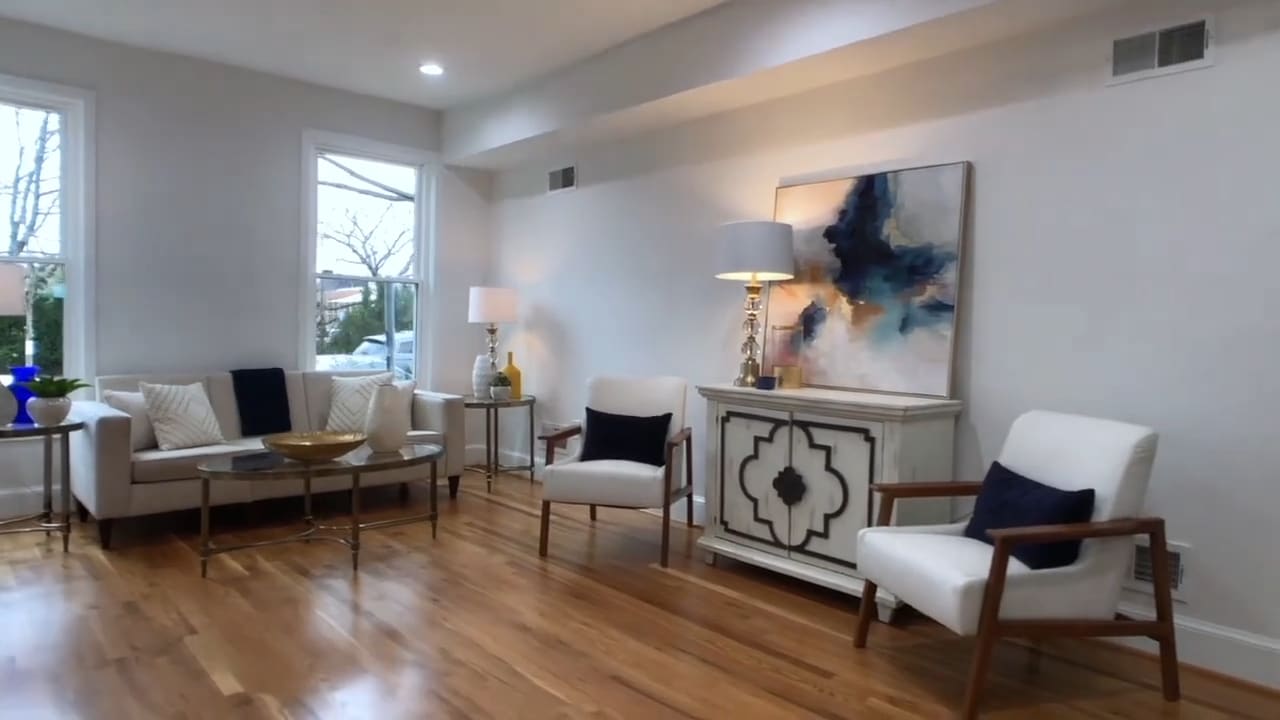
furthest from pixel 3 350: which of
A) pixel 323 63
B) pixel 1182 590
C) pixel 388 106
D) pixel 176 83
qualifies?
pixel 1182 590

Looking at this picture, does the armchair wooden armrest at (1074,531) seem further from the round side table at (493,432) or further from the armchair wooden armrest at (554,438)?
the round side table at (493,432)

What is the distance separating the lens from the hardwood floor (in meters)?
2.35

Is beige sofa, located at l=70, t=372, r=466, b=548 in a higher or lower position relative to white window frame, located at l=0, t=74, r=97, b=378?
lower

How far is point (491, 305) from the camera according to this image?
5516mm

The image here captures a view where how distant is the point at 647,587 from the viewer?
3.43m

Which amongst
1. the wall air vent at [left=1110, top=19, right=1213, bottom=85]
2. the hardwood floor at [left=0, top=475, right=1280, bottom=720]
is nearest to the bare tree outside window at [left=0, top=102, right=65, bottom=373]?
the hardwood floor at [left=0, top=475, right=1280, bottom=720]

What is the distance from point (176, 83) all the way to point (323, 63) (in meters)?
0.86

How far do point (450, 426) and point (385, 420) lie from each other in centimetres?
111

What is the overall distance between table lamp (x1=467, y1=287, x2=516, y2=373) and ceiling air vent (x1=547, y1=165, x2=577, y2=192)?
795 mm

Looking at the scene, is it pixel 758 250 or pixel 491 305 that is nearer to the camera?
pixel 758 250

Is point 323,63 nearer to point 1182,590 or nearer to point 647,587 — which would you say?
point 647,587

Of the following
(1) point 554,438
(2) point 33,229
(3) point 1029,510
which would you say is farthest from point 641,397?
(2) point 33,229

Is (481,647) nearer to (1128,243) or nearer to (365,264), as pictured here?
(1128,243)

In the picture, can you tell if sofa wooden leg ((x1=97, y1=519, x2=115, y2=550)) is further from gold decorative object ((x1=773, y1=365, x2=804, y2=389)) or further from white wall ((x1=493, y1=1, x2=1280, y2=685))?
white wall ((x1=493, y1=1, x2=1280, y2=685))
